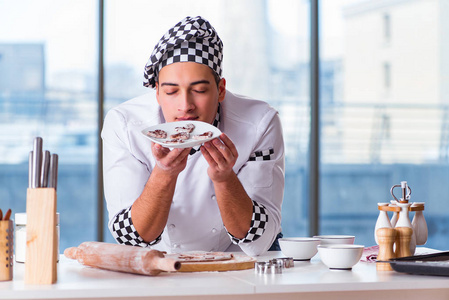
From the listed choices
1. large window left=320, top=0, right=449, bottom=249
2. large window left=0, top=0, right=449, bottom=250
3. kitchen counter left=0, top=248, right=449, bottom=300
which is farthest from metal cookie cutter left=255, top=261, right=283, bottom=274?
large window left=320, top=0, right=449, bottom=249

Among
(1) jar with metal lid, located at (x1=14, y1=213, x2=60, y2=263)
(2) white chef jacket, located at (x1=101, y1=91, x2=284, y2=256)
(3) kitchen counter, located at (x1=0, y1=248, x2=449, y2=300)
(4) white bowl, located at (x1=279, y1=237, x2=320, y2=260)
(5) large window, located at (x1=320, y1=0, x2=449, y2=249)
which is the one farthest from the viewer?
(5) large window, located at (x1=320, y1=0, x2=449, y2=249)

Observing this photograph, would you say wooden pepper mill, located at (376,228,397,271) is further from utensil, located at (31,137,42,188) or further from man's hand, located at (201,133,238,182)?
utensil, located at (31,137,42,188)

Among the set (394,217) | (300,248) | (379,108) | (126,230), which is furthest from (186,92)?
(379,108)

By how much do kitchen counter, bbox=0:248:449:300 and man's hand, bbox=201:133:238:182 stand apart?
42 cm

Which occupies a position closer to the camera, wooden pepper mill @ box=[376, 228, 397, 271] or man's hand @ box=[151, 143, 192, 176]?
wooden pepper mill @ box=[376, 228, 397, 271]

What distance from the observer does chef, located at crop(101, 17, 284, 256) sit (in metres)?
1.87

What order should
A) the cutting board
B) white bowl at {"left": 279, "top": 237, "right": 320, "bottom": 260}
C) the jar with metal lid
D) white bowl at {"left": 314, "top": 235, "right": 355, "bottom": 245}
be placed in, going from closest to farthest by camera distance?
the cutting board, the jar with metal lid, white bowl at {"left": 279, "top": 237, "right": 320, "bottom": 260}, white bowl at {"left": 314, "top": 235, "right": 355, "bottom": 245}

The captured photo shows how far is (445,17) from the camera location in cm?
434

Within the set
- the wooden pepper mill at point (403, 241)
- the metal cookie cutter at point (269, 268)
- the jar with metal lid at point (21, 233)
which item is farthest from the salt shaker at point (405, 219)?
the jar with metal lid at point (21, 233)

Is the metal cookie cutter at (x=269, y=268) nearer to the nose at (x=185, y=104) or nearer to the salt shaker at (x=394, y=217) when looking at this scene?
the salt shaker at (x=394, y=217)

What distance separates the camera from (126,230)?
1.91m

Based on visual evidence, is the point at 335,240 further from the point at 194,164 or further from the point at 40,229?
the point at 40,229

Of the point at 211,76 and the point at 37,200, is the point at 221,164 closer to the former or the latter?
the point at 211,76

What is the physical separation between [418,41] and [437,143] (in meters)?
0.72
